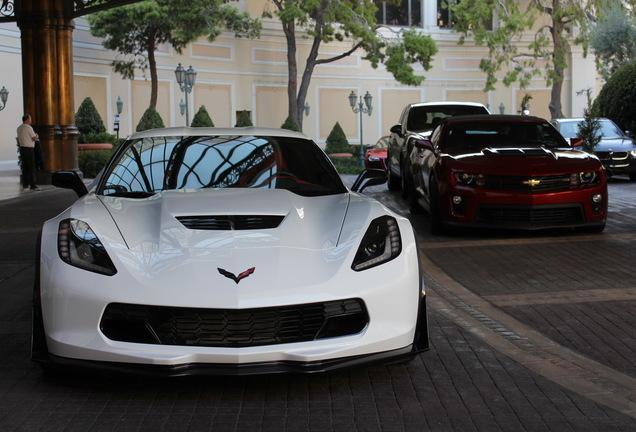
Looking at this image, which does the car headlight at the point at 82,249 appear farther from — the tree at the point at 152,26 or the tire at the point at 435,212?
the tree at the point at 152,26

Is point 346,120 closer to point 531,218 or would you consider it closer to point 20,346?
point 531,218

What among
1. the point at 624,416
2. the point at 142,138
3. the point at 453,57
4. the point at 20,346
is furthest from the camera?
the point at 453,57

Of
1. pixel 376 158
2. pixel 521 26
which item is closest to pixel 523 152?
pixel 376 158

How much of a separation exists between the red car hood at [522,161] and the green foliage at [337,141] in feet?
120

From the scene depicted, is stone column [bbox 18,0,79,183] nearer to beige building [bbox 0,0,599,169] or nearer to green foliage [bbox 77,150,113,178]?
green foliage [bbox 77,150,113,178]

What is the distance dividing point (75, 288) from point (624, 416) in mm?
2676

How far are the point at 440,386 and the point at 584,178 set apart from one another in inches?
262

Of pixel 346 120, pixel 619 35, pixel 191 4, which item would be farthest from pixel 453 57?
pixel 191 4

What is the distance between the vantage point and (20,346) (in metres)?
5.49

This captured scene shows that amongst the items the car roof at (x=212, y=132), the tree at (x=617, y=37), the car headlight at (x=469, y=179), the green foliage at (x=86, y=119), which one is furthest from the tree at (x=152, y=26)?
the car roof at (x=212, y=132)

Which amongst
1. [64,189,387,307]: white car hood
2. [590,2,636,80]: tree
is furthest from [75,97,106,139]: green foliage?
[64,189,387,307]: white car hood

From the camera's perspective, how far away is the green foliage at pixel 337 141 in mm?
47594

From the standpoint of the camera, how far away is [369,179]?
20.6 feet

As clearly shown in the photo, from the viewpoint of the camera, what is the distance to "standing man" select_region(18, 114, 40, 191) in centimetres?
2094
